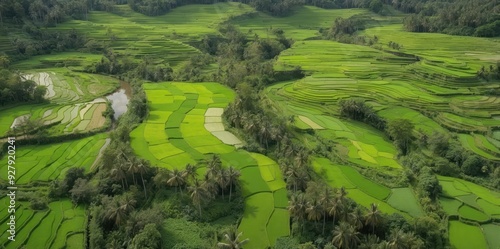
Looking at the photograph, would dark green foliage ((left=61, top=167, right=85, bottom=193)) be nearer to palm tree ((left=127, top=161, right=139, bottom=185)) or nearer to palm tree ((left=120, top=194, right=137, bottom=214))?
palm tree ((left=127, top=161, right=139, bottom=185))

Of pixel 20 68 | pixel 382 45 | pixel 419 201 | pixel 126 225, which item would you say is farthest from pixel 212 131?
pixel 382 45

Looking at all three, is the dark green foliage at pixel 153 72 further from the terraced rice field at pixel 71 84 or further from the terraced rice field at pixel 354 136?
the terraced rice field at pixel 354 136

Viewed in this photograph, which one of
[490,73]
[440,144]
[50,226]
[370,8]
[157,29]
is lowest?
[50,226]

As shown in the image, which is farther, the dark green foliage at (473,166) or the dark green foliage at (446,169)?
the dark green foliage at (473,166)

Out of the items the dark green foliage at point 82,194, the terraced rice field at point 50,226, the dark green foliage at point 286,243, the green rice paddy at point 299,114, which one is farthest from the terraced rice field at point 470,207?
the dark green foliage at point 82,194

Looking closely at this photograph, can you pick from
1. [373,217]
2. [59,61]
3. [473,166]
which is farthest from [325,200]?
[59,61]

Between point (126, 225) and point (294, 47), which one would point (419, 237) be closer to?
point (126, 225)

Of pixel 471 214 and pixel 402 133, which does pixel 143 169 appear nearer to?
pixel 471 214
